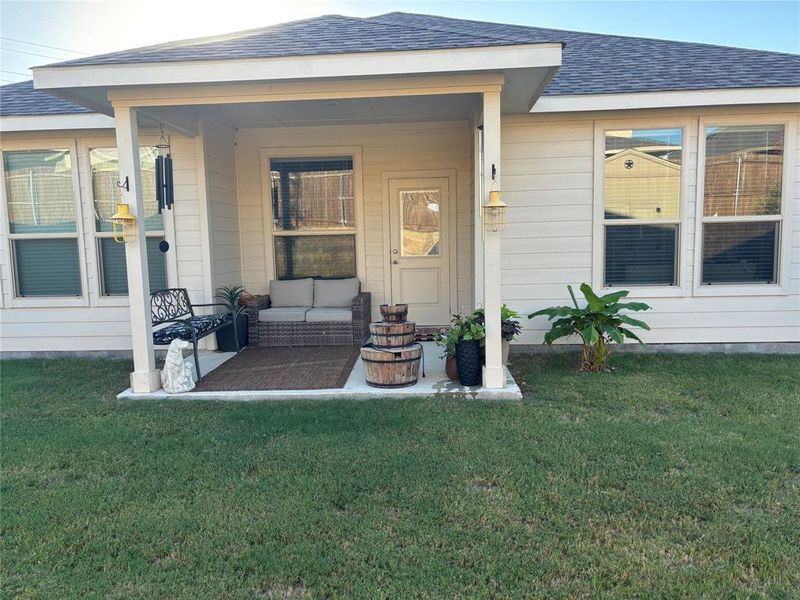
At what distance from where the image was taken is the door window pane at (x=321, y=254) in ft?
22.8

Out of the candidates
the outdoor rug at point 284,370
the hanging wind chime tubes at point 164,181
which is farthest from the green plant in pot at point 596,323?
the hanging wind chime tubes at point 164,181

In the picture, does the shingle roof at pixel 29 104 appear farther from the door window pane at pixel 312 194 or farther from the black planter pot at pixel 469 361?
the black planter pot at pixel 469 361

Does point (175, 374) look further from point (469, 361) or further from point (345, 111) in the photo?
point (345, 111)

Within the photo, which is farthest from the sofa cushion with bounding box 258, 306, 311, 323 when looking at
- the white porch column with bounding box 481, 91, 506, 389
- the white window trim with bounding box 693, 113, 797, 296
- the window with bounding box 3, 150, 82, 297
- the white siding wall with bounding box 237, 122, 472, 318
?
the white window trim with bounding box 693, 113, 797, 296

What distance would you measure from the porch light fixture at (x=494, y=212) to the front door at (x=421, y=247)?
268cm

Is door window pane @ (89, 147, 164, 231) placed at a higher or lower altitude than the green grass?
higher

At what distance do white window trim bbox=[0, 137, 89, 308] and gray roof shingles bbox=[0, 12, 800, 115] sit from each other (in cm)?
38

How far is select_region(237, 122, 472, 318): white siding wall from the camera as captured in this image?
6.75 metres

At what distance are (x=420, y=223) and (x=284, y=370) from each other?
270cm

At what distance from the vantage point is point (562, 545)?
7.60ft

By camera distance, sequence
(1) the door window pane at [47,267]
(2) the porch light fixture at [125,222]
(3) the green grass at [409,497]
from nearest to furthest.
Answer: (3) the green grass at [409,497]
(2) the porch light fixture at [125,222]
(1) the door window pane at [47,267]

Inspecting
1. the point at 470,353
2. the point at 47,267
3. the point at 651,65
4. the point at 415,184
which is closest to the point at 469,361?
the point at 470,353

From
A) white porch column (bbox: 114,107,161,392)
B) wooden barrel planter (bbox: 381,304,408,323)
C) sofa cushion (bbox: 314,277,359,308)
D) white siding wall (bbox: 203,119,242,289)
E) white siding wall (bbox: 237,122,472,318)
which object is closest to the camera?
white porch column (bbox: 114,107,161,392)

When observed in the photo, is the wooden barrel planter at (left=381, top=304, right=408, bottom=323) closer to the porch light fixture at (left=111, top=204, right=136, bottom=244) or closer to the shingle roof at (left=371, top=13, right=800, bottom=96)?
the porch light fixture at (left=111, top=204, right=136, bottom=244)
